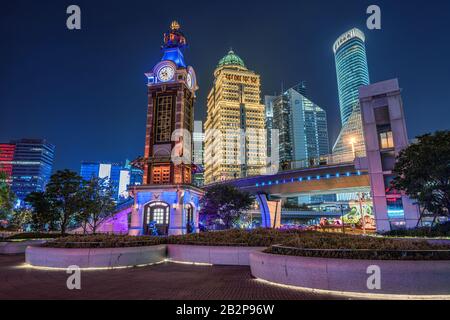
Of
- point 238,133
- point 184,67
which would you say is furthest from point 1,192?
point 238,133

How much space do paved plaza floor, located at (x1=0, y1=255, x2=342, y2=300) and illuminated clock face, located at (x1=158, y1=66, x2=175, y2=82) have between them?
43078 millimetres

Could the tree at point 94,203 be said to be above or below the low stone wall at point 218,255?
above

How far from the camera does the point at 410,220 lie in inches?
1394

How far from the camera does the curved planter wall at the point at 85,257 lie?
13.9 metres

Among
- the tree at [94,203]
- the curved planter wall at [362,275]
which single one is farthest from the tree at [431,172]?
the tree at [94,203]

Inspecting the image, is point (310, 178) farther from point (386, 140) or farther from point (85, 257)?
point (85, 257)

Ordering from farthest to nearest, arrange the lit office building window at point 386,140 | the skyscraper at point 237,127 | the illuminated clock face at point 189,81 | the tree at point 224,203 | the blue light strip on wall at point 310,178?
the skyscraper at point 237,127, the illuminated clock face at point 189,81, the blue light strip on wall at point 310,178, the tree at point 224,203, the lit office building window at point 386,140

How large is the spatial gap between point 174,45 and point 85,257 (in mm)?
50563

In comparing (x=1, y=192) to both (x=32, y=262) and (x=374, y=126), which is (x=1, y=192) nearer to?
(x=32, y=262)

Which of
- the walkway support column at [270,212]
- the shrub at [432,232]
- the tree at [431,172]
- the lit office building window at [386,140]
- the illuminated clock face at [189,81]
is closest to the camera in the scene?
the shrub at [432,232]

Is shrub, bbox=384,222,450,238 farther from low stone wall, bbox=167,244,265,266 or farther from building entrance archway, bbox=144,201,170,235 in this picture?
building entrance archway, bbox=144,201,170,235

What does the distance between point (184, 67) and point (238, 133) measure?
109375 mm

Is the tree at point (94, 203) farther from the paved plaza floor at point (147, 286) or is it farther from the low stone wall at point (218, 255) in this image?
the paved plaza floor at point (147, 286)

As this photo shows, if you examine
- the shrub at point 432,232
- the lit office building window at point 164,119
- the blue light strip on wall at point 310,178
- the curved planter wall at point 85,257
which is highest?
the lit office building window at point 164,119
